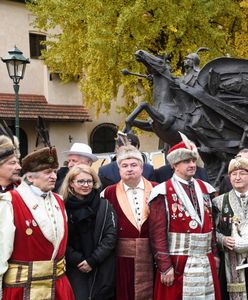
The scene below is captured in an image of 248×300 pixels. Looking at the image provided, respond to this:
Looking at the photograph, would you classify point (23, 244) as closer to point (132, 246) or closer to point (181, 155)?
point (132, 246)

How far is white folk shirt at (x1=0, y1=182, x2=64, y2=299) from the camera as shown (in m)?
3.64

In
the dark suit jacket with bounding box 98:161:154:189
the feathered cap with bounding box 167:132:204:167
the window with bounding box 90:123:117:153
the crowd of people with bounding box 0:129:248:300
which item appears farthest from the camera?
the window with bounding box 90:123:117:153

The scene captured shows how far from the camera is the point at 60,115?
21.8 m

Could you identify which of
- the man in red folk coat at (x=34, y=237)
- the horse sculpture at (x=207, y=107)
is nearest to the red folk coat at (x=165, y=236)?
the man in red folk coat at (x=34, y=237)

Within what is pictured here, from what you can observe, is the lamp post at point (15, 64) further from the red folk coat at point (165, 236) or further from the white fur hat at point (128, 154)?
the red folk coat at point (165, 236)

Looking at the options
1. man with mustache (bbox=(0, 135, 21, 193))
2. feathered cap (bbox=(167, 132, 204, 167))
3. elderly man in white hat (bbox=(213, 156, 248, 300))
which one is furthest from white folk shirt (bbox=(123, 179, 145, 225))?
man with mustache (bbox=(0, 135, 21, 193))

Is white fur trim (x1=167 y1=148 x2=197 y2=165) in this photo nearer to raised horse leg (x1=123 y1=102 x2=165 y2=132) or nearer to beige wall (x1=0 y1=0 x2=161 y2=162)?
raised horse leg (x1=123 y1=102 x2=165 y2=132)

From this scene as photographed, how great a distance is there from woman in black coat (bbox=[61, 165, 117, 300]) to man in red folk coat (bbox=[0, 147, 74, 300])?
0.38 meters

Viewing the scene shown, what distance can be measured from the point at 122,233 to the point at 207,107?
16.8 ft

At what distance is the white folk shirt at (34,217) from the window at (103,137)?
64.4 feet

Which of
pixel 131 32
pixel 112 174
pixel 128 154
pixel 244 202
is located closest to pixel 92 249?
pixel 128 154

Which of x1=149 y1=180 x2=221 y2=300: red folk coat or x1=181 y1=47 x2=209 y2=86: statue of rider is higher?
x1=181 y1=47 x2=209 y2=86: statue of rider

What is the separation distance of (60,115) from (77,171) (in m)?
17.6

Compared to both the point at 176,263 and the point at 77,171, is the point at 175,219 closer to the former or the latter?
the point at 176,263
